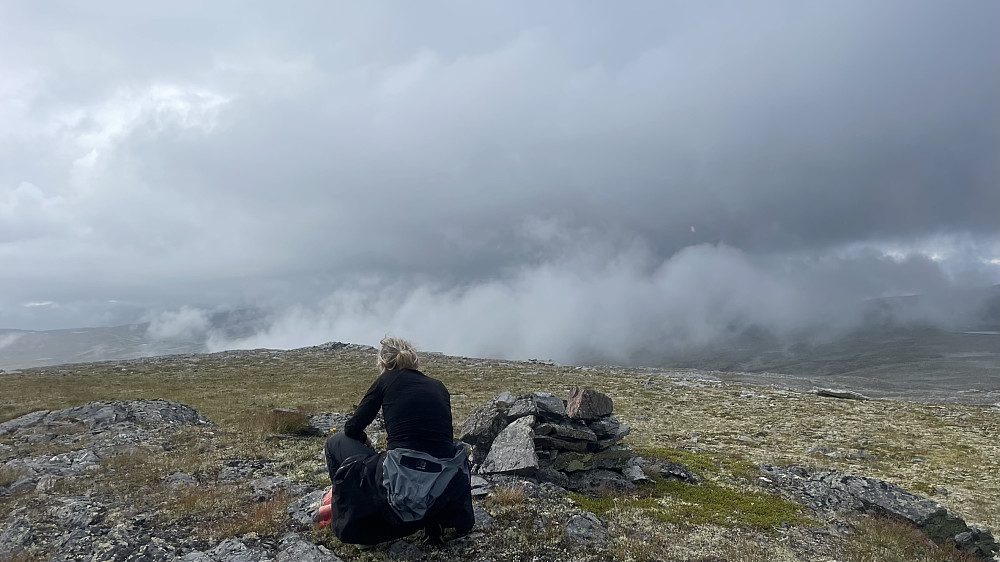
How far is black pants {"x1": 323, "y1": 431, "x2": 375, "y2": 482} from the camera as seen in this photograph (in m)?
8.55

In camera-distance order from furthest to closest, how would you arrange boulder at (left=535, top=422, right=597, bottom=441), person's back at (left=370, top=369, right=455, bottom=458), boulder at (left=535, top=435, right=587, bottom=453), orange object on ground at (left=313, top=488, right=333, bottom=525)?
boulder at (left=535, top=422, right=597, bottom=441), boulder at (left=535, top=435, right=587, bottom=453), orange object on ground at (left=313, top=488, right=333, bottom=525), person's back at (left=370, top=369, right=455, bottom=458)

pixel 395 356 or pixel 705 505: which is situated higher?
pixel 395 356

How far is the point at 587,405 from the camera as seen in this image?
51.9ft

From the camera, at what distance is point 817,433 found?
1121 inches

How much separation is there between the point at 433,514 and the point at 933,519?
1295 cm

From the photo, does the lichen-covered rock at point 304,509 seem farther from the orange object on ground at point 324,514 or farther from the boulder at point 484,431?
the boulder at point 484,431

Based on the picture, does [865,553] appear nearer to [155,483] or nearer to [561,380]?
[155,483]

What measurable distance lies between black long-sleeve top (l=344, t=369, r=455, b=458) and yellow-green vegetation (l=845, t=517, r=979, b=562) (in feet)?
28.5

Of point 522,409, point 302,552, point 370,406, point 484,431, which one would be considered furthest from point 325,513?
point 522,409

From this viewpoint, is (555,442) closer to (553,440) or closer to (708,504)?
(553,440)

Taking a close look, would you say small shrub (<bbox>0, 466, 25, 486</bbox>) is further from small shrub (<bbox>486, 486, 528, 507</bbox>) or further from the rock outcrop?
the rock outcrop

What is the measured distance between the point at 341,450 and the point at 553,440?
7.37m

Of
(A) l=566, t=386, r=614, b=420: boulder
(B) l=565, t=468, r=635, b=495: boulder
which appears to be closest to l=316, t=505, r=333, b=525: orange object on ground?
(B) l=565, t=468, r=635, b=495: boulder

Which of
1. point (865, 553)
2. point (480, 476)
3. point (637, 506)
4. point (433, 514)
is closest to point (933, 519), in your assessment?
point (865, 553)
